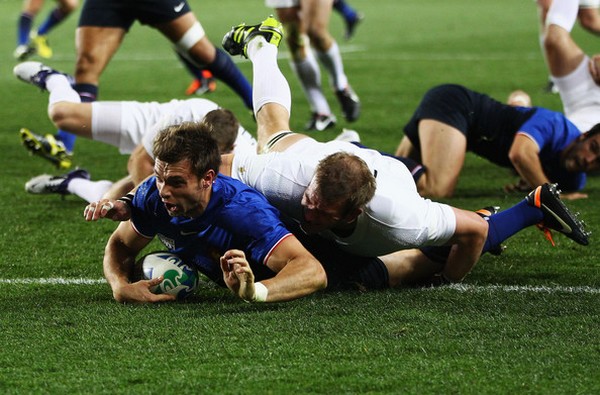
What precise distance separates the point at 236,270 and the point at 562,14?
4691 mm

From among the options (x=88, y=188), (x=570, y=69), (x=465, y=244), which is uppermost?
(x=465, y=244)

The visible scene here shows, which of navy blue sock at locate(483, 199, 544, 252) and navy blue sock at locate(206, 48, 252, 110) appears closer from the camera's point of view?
navy blue sock at locate(483, 199, 544, 252)

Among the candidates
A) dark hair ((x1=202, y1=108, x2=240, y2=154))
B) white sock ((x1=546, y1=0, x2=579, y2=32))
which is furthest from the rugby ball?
white sock ((x1=546, y1=0, x2=579, y2=32))

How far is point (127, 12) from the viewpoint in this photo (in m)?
8.02

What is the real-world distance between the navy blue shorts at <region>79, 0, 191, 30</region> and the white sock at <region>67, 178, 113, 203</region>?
1220 millimetres

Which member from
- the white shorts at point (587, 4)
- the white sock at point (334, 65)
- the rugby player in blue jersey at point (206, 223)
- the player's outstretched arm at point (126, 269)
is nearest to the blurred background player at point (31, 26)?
the white sock at point (334, 65)

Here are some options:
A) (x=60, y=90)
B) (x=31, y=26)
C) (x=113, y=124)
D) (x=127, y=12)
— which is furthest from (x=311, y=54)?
(x=31, y=26)

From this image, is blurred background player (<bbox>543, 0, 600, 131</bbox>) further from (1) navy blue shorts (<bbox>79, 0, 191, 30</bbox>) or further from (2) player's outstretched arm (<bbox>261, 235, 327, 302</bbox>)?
(2) player's outstretched arm (<bbox>261, 235, 327, 302</bbox>)

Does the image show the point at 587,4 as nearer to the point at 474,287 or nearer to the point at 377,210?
the point at 474,287

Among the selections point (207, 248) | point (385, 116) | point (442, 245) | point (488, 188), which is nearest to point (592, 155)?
point (488, 188)

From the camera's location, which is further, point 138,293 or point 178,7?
point 178,7

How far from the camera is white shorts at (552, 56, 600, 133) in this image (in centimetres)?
785

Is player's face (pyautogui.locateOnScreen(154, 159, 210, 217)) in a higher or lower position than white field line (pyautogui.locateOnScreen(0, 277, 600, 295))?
higher

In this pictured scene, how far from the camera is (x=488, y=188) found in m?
7.88
